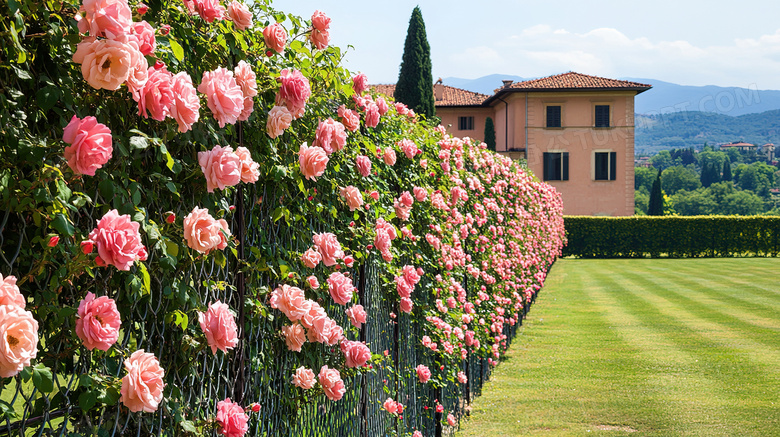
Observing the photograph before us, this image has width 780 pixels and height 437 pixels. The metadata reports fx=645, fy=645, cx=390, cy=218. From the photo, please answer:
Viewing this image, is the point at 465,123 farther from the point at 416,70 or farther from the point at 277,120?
the point at 277,120

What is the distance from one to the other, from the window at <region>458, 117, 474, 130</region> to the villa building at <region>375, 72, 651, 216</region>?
6.18 m

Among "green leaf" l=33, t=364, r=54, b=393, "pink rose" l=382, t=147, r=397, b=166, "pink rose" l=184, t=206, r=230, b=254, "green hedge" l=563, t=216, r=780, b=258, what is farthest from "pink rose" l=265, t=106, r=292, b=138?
"green hedge" l=563, t=216, r=780, b=258

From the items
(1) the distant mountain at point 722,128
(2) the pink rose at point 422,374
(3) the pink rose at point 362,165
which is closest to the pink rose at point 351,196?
(3) the pink rose at point 362,165

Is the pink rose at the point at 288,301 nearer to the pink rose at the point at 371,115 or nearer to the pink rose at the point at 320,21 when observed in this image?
the pink rose at the point at 320,21

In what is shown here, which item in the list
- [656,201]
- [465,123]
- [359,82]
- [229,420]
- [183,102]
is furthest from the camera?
[465,123]

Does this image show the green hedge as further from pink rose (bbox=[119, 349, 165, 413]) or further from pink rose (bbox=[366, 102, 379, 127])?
pink rose (bbox=[119, 349, 165, 413])

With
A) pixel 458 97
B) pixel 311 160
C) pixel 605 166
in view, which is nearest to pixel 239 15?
pixel 311 160

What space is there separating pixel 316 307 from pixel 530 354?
7.76m

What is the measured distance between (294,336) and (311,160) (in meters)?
0.63

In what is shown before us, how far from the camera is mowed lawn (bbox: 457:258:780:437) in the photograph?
626 centimetres

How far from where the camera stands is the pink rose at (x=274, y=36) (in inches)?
86.6

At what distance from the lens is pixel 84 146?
4.10 ft

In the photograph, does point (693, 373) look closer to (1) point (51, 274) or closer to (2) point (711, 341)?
(2) point (711, 341)

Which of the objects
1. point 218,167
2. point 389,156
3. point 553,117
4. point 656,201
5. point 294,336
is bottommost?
point 656,201
